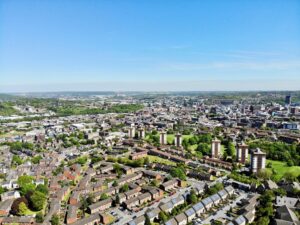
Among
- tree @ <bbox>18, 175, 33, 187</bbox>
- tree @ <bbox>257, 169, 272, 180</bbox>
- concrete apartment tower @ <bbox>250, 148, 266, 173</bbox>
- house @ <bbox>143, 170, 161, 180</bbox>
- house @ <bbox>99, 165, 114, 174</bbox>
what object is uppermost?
concrete apartment tower @ <bbox>250, 148, 266, 173</bbox>

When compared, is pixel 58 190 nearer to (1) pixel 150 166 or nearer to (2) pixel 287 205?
(1) pixel 150 166

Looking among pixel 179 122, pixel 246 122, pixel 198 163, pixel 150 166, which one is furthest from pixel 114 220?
pixel 246 122

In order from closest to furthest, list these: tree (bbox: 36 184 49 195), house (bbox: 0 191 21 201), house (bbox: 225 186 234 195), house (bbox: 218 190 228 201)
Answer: house (bbox: 218 190 228 201)
house (bbox: 0 191 21 201)
tree (bbox: 36 184 49 195)
house (bbox: 225 186 234 195)

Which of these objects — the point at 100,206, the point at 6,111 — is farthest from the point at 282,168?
the point at 6,111

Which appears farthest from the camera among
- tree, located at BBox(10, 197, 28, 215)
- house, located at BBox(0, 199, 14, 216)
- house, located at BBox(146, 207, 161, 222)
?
tree, located at BBox(10, 197, 28, 215)

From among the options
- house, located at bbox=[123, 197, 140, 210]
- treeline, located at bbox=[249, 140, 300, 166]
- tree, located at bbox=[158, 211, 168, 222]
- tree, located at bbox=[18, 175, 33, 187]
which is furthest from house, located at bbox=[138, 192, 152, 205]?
treeline, located at bbox=[249, 140, 300, 166]

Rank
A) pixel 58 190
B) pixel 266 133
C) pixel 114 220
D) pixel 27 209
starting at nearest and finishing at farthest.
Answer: pixel 114 220
pixel 27 209
pixel 58 190
pixel 266 133

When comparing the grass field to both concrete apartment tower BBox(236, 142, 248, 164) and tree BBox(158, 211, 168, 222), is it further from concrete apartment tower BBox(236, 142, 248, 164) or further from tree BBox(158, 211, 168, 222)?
tree BBox(158, 211, 168, 222)
